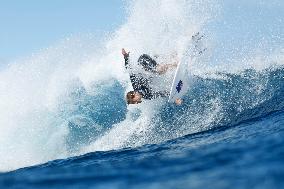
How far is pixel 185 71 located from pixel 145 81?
1623 mm

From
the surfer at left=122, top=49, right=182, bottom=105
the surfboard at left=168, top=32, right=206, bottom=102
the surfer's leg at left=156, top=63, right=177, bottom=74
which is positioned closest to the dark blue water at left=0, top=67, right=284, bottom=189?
the surfboard at left=168, top=32, right=206, bottom=102

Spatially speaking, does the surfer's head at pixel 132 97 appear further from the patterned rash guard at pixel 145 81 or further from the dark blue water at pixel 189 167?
the dark blue water at pixel 189 167

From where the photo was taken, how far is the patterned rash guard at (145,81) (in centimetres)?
1490

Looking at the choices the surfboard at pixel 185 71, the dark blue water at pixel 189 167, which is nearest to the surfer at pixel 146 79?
the surfboard at pixel 185 71

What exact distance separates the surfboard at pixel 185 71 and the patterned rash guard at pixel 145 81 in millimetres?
640

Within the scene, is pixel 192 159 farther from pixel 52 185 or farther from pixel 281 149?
pixel 52 185

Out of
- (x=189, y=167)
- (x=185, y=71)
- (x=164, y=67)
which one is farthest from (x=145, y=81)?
(x=189, y=167)

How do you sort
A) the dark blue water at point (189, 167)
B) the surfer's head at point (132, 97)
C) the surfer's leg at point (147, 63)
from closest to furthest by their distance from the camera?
the dark blue water at point (189, 167)
the surfer's head at point (132, 97)
the surfer's leg at point (147, 63)

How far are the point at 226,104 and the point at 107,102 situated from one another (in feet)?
42.3

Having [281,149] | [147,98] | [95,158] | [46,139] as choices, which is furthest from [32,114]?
[281,149]

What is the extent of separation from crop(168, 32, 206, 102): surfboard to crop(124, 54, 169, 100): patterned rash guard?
25.2 inches

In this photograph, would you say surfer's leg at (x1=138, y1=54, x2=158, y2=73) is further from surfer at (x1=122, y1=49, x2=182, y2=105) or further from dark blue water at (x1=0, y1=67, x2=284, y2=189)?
dark blue water at (x1=0, y1=67, x2=284, y2=189)

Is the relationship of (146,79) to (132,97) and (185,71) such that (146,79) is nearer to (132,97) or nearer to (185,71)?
(132,97)

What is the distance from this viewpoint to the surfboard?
579 inches
